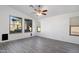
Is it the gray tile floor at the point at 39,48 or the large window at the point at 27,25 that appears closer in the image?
the gray tile floor at the point at 39,48

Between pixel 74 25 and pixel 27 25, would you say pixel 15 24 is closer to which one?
pixel 27 25

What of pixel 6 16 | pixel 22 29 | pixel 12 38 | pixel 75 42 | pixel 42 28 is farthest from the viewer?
pixel 42 28

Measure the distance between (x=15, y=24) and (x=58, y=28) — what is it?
384cm

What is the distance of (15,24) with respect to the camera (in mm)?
7402

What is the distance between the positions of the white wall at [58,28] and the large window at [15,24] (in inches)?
107

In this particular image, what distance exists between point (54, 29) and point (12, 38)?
3842 mm

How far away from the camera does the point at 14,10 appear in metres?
7.16

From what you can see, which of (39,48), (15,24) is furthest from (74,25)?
(15,24)

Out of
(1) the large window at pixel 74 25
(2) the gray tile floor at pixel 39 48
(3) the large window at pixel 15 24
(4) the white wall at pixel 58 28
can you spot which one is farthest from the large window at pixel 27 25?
(1) the large window at pixel 74 25

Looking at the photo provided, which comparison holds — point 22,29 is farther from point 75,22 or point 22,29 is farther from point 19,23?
point 75,22

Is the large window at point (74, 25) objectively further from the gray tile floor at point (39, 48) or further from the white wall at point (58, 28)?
the gray tile floor at point (39, 48)

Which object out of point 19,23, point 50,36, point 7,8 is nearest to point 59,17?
point 50,36

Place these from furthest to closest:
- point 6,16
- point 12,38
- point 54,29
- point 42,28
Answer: point 42,28 → point 54,29 → point 12,38 → point 6,16

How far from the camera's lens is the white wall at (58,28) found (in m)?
6.32
